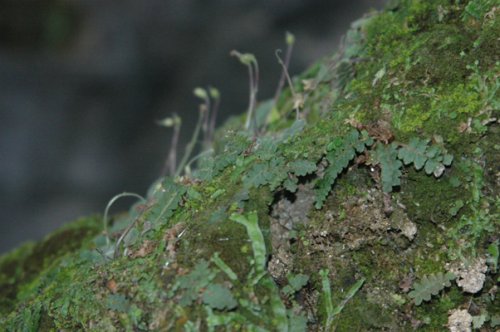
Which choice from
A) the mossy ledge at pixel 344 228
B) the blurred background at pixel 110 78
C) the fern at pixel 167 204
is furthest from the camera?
the blurred background at pixel 110 78

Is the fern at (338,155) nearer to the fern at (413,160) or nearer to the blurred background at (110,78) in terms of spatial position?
the fern at (413,160)

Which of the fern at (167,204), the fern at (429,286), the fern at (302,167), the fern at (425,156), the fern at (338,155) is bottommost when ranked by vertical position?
the fern at (429,286)

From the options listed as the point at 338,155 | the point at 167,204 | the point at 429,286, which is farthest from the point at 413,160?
the point at 167,204

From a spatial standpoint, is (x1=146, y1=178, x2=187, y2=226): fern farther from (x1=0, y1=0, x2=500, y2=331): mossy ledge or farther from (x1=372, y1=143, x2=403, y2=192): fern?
(x1=372, y1=143, x2=403, y2=192): fern

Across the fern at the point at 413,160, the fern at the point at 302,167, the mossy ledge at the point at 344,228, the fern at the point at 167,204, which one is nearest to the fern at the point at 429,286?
the mossy ledge at the point at 344,228

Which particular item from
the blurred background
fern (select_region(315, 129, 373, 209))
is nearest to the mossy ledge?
fern (select_region(315, 129, 373, 209))

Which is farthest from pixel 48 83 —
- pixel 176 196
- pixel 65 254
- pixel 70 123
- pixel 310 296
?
pixel 310 296

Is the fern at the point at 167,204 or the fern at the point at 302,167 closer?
the fern at the point at 302,167
